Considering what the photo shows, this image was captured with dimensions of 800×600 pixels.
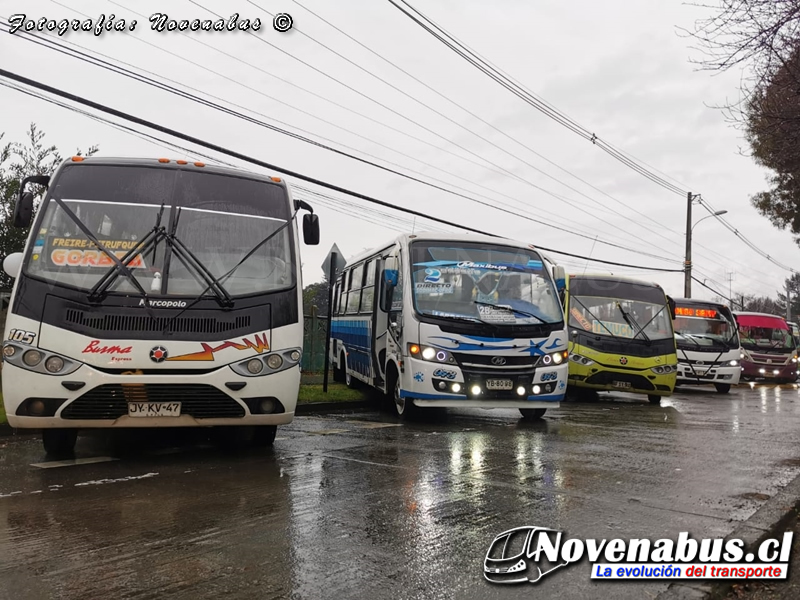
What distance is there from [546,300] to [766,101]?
4410 millimetres

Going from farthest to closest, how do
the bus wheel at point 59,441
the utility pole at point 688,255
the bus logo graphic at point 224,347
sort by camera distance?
the utility pole at point 688,255 < the bus wheel at point 59,441 < the bus logo graphic at point 224,347

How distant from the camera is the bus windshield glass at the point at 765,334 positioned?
1087 inches

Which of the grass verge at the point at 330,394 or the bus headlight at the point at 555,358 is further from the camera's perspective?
the grass verge at the point at 330,394

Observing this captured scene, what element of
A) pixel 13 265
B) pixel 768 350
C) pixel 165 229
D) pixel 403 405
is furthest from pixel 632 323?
pixel 768 350

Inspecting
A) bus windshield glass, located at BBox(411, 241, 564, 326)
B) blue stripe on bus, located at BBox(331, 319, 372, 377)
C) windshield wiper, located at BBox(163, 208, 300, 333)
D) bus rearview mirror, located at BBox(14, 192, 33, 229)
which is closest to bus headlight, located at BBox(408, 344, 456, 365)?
bus windshield glass, located at BBox(411, 241, 564, 326)

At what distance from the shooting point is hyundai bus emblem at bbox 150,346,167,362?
22.0 feet

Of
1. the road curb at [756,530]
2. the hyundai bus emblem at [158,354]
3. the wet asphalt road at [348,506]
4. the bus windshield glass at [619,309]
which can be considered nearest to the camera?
the road curb at [756,530]

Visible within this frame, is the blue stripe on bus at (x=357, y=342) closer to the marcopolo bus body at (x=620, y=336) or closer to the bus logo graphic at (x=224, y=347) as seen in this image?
the marcopolo bus body at (x=620, y=336)

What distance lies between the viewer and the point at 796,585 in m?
4.05

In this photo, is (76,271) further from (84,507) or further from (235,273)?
(84,507)

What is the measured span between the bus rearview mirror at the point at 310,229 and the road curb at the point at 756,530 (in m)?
5.26

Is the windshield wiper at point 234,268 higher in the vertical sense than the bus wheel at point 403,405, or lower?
higher

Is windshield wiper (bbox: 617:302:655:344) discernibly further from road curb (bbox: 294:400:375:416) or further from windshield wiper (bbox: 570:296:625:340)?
road curb (bbox: 294:400:375:416)

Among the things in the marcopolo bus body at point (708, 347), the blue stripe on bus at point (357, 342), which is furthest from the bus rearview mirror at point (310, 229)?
the marcopolo bus body at point (708, 347)
